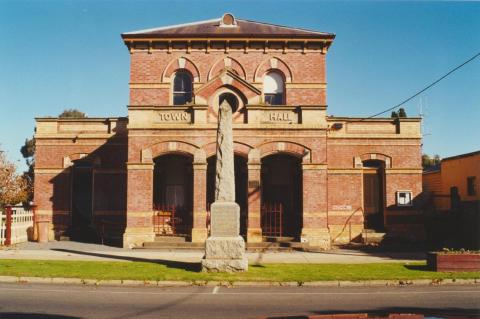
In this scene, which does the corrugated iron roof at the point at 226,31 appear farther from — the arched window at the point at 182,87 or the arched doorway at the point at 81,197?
the arched doorway at the point at 81,197

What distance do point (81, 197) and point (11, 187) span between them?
38.3ft

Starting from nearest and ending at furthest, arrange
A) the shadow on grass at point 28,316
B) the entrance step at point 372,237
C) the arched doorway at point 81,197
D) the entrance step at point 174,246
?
the shadow on grass at point 28,316
the entrance step at point 174,246
the entrance step at point 372,237
the arched doorway at point 81,197

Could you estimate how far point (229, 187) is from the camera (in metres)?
12.9

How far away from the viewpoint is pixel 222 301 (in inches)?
356

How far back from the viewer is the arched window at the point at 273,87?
23.1 m

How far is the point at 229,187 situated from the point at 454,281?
659 centimetres

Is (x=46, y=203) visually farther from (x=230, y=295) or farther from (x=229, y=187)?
(x=230, y=295)

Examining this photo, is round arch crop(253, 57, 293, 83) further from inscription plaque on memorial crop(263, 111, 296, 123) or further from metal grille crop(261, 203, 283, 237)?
metal grille crop(261, 203, 283, 237)

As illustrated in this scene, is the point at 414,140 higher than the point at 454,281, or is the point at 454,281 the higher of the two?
the point at 414,140

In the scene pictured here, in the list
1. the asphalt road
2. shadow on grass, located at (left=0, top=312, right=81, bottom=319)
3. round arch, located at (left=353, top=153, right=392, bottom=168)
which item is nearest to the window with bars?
round arch, located at (left=353, top=153, right=392, bottom=168)

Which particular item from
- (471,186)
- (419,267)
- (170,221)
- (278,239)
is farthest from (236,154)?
(471,186)

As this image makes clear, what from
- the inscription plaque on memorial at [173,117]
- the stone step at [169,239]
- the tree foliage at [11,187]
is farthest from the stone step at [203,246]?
the tree foliage at [11,187]

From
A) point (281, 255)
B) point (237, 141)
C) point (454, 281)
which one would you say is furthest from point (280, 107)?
point (454, 281)

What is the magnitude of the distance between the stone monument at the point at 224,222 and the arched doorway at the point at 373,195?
1151 cm
